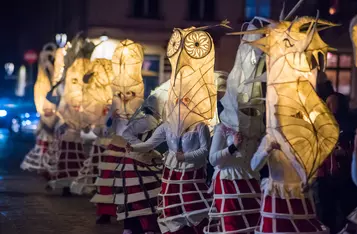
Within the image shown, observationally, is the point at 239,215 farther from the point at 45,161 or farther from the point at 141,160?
the point at 45,161

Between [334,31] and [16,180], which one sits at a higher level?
[334,31]

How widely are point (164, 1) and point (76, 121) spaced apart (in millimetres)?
20089

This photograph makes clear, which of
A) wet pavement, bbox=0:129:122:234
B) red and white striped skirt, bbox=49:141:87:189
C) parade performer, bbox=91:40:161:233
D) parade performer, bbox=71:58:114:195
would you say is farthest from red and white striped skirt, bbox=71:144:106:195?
parade performer, bbox=91:40:161:233

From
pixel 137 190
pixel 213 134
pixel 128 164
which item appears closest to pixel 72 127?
pixel 128 164

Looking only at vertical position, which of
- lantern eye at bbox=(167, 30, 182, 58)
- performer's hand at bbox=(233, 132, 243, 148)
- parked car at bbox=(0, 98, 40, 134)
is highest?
lantern eye at bbox=(167, 30, 182, 58)

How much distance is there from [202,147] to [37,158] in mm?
10801

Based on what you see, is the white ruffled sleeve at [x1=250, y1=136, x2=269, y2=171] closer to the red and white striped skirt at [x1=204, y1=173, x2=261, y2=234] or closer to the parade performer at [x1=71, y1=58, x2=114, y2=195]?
the red and white striped skirt at [x1=204, y1=173, x2=261, y2=234]

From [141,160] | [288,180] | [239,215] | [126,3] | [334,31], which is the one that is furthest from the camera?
[126,3]

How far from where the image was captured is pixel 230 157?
9734 millimetres

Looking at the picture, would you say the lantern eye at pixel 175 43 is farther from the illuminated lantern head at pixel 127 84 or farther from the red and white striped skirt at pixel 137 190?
the illuminated lantern head at pixel 127 84

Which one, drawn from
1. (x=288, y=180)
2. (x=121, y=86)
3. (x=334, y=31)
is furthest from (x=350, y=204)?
(x=334, y=31)

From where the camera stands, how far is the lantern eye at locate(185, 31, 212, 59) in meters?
11.2

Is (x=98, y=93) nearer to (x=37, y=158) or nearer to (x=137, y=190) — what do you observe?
(x=137, y=190)

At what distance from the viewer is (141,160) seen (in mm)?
12633
